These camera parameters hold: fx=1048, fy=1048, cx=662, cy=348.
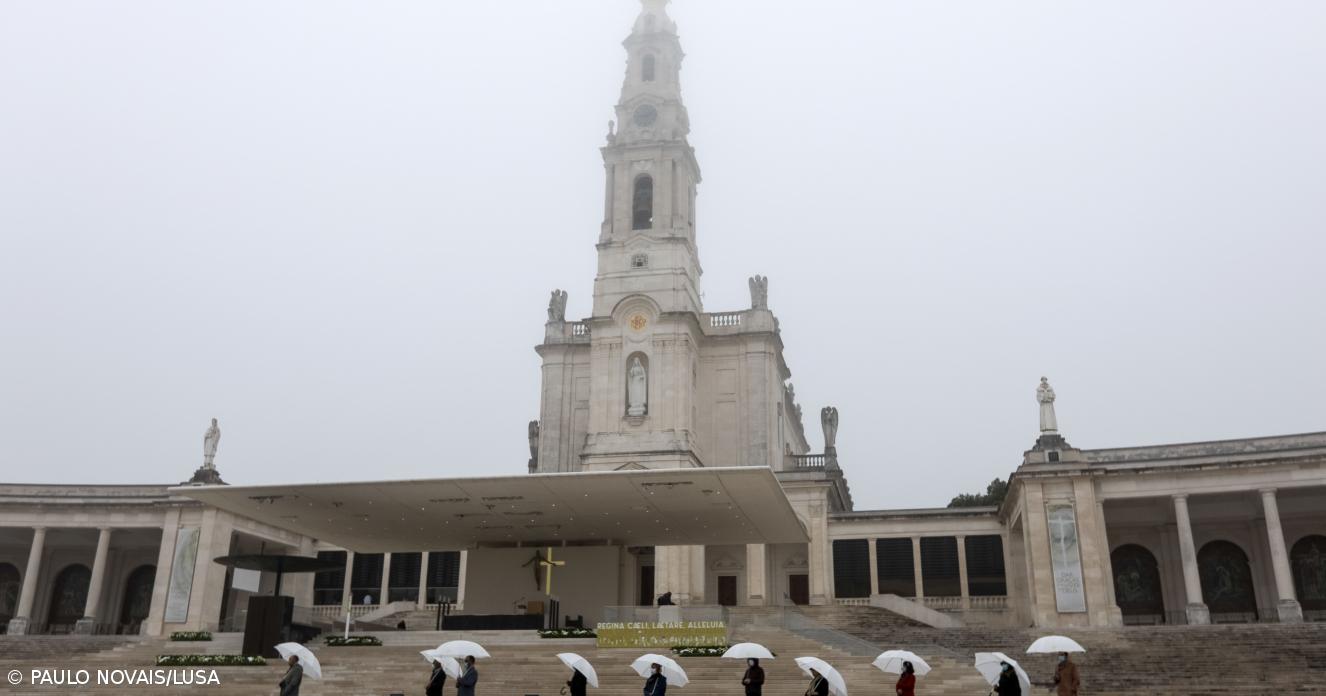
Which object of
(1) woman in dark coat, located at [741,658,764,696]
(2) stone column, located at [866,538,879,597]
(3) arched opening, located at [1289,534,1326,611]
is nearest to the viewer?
(1) woman in dark coat, located at [741,658,764,696]

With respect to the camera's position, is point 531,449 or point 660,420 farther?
point 531,449

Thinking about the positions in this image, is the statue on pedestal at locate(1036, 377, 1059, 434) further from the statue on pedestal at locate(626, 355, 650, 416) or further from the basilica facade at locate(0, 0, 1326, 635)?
the statue on pedestal at locate(626, 355, 650, 416)

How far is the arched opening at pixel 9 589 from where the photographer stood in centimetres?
5447

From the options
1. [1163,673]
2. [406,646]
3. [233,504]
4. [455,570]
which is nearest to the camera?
[1163,673]

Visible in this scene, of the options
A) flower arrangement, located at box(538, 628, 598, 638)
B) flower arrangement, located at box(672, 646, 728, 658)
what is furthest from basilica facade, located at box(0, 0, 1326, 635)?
flower arrangement, located at box(672, 646, 728, 658)

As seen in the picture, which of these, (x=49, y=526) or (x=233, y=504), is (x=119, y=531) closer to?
(x=49, y=526)

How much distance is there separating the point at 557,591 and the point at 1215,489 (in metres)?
25.9

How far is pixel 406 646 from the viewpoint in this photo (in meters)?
32.1

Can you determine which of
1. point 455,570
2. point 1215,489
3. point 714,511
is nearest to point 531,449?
point 455,570

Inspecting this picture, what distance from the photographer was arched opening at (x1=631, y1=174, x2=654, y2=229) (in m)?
55.6

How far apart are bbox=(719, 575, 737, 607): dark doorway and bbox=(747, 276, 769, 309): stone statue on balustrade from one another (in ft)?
46.2

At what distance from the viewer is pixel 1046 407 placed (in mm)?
43250

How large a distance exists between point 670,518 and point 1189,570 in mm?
19935

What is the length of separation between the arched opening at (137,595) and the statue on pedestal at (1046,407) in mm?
44376
